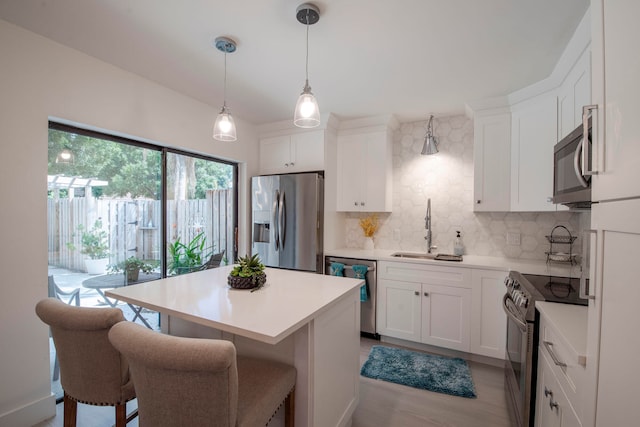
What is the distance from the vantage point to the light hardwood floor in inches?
73.9

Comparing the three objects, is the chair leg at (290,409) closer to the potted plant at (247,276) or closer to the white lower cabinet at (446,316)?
the potted plant at (247,276)

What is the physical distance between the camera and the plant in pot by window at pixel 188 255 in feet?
9.34

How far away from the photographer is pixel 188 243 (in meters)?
3.03

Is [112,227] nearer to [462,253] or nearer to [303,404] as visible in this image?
[303,404]

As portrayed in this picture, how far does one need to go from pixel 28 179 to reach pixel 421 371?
3315mm

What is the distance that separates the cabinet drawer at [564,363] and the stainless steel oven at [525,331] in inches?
2.4

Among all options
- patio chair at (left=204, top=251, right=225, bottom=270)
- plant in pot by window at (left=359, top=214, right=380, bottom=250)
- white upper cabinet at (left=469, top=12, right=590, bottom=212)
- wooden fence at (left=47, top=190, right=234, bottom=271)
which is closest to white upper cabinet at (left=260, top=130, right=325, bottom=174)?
wooden fence at (left=47, top=190, right=234, bottom=271)

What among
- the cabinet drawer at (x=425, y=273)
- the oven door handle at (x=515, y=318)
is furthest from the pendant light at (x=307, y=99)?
the cabinet drawer at (x=425, y=273)

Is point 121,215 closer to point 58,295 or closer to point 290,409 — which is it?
point 58,295

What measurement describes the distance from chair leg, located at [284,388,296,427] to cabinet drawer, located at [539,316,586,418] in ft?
3.71

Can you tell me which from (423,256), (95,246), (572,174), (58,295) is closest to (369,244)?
(423,256)

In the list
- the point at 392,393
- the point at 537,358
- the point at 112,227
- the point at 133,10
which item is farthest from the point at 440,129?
the point at 112,227

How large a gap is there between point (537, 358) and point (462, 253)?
5.68 ft

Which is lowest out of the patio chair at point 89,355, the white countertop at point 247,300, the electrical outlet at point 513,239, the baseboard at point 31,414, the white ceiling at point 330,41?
the baseboard at point 31,414
